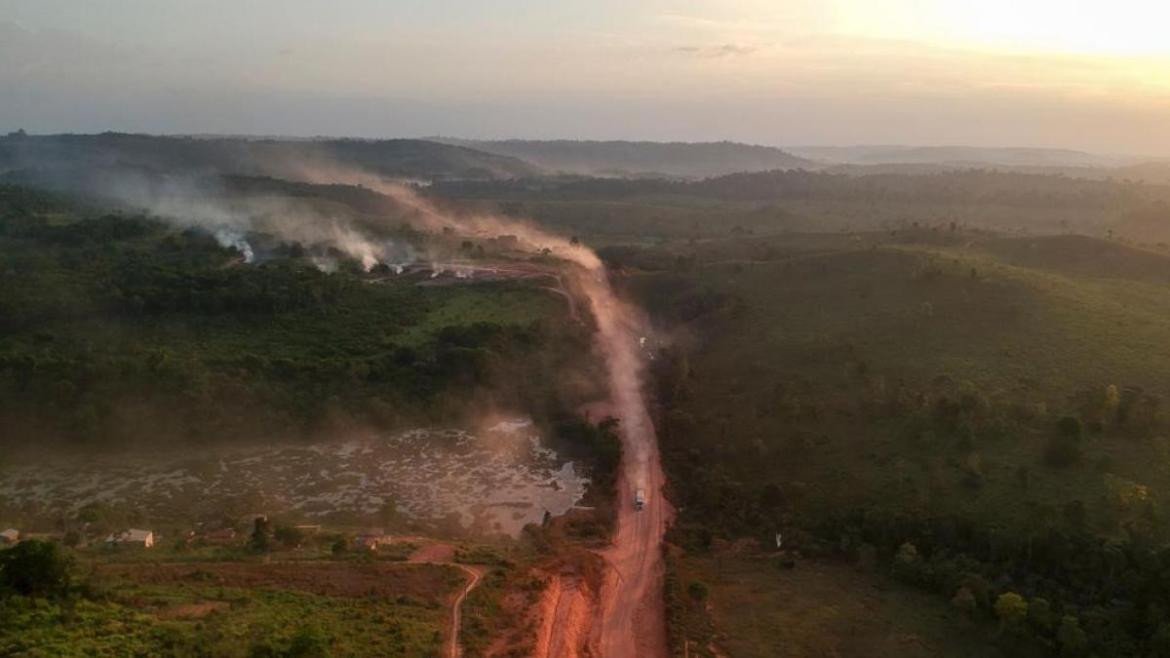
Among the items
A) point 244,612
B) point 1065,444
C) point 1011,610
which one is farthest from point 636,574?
point 1065,444

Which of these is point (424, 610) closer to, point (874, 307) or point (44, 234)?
point (874, 307)

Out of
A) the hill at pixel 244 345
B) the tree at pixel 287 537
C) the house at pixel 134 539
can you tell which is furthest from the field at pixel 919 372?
the house at pixel 134 539

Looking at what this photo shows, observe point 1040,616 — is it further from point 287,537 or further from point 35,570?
point 35,570

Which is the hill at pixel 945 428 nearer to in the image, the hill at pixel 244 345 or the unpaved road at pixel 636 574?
the unpaved road at pixel 636 574

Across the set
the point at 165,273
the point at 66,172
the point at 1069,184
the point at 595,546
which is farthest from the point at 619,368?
the point at 66,172

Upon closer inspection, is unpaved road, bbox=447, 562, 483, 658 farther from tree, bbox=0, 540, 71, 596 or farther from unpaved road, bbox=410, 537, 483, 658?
tree, bbox=0, 540, 71, 596
